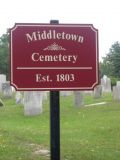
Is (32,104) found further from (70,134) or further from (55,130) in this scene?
(55,130)

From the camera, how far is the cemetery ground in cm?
1180

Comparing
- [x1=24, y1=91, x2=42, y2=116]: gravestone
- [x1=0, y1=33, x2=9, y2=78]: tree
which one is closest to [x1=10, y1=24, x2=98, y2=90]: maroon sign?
[x1=24, y1=91, x2=42, y2=116]: gravestone

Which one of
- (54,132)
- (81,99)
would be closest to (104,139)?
(54,132)

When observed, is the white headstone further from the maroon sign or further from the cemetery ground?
the maroon sign

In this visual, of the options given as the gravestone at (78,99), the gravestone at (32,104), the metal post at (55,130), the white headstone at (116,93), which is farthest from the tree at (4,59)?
the metal post at (55,130)

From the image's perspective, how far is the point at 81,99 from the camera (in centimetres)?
2445

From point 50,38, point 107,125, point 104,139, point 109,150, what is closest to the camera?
point 50,38

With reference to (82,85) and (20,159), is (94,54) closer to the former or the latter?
(82,85)

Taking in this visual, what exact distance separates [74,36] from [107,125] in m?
8.96

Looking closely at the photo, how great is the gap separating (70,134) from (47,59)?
749cm

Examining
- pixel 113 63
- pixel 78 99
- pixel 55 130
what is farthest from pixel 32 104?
pixel 113 63

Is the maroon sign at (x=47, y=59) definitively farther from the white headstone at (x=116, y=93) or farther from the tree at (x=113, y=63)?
the tree at (x=113, y=63)

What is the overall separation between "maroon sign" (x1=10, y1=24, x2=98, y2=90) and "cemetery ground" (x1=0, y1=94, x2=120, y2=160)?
10.3ft

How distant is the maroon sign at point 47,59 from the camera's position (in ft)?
27.6
